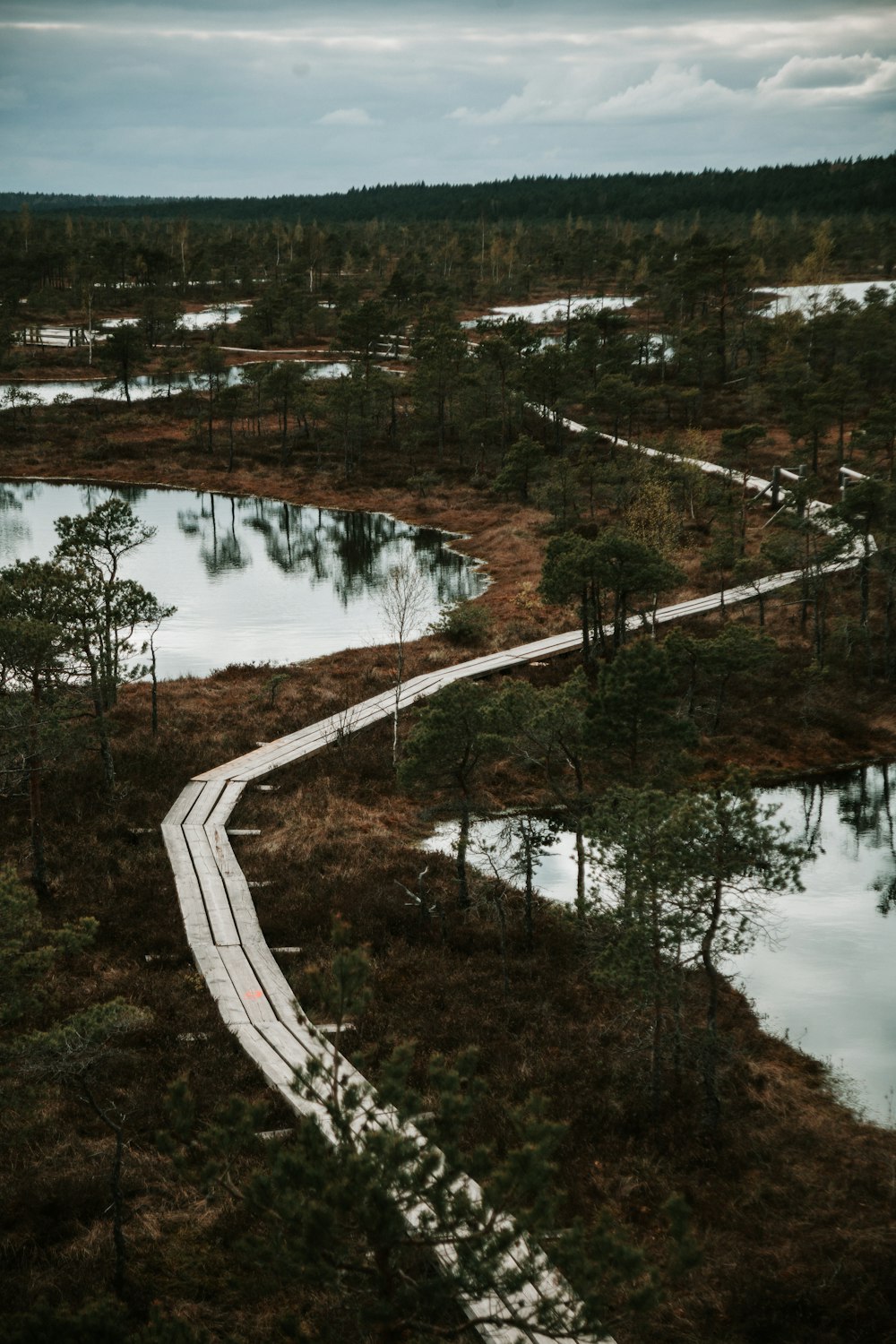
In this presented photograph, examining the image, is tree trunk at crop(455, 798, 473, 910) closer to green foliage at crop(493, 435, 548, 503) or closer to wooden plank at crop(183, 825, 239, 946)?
wooden plank at crop(183, 825, 239, 946)

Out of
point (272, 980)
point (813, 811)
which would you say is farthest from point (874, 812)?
point (272, 980)

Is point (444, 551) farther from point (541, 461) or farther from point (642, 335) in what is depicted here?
point (642, 335)

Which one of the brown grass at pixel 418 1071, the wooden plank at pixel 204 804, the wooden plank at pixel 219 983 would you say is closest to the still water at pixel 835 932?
the brown grass at pixel 418 1071

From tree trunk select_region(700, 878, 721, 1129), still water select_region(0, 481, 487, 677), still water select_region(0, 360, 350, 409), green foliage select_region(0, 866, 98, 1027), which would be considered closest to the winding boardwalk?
green foliage select_region(0, 866, 98, 1027)

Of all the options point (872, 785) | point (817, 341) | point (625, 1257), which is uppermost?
point (817, 341)

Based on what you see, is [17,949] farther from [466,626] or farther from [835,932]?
[466,626]

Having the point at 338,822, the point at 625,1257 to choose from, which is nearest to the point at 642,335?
the point at 338,822
